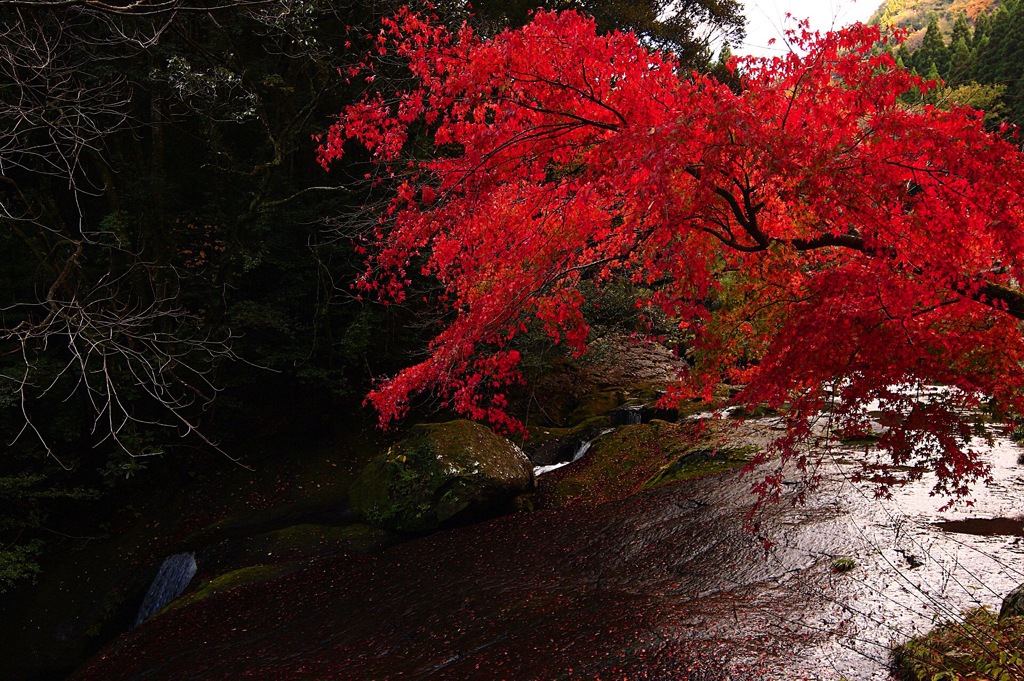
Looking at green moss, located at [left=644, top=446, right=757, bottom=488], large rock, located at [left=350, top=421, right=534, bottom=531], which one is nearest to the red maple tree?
green moss, located at [left=644, top=446, right=757, bottom=488]

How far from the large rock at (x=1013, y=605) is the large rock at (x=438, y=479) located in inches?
229

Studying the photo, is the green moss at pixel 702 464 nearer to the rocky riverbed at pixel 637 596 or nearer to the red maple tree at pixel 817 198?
the rocky riverbed at pixel 637 596

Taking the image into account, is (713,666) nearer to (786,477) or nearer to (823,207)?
(823,207)

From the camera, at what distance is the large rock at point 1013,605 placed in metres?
3.96

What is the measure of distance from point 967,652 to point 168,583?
31.4 feet

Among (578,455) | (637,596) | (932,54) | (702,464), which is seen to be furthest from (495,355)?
(932,54)

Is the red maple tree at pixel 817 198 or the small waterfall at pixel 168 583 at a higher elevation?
the red maple tree at pixel 817 198

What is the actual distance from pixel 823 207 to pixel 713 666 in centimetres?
341

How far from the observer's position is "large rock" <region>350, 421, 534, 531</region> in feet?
27.8

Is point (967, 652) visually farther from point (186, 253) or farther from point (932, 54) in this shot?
point (932, 54)

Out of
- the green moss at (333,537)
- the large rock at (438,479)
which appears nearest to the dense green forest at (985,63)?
the large rock at (438,479)

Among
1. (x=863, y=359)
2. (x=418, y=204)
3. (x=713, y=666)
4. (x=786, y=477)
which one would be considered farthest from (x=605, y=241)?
(x=713, y=666)

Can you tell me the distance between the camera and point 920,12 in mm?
83875

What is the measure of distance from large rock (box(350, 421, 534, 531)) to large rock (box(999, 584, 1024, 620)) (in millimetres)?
5822
